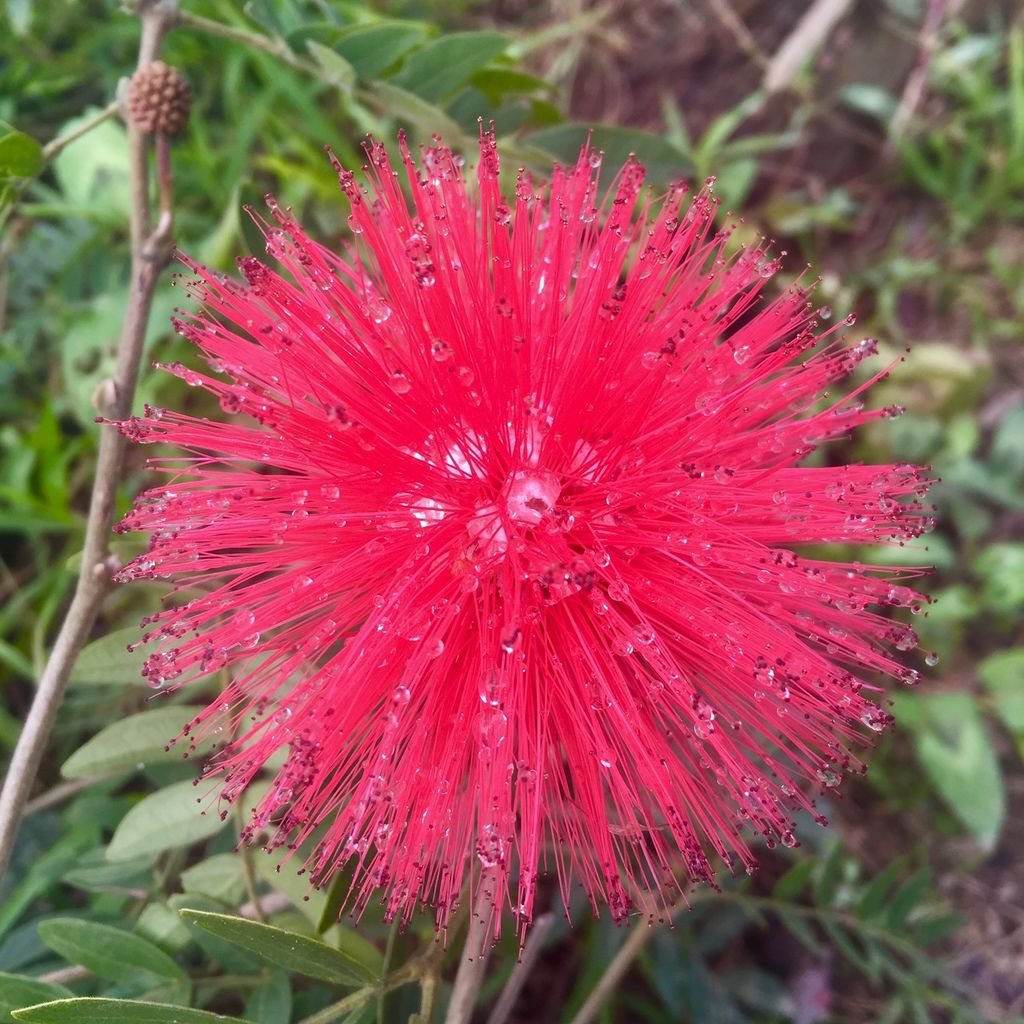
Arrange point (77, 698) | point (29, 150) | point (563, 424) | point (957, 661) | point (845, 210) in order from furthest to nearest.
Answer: point (845, 210) < point (957, 661) < point (77, 698) < point (29, 150) < point (563, 424)

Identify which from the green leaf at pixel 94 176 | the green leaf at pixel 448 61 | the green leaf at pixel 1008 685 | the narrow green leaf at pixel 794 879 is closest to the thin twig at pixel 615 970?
the narrow green leaf at pixel 794 879

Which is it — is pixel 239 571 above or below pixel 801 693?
above

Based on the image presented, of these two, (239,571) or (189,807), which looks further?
(189,807)

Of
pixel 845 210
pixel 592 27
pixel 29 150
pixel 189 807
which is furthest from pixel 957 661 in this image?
pixel 29 150

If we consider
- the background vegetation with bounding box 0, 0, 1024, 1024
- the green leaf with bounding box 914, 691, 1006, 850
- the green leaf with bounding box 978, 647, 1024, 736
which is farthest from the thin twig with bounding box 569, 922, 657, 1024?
the green leaf with bounding box 978, 647, 1024, 736

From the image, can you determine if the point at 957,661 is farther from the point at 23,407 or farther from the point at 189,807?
the point at 23,407

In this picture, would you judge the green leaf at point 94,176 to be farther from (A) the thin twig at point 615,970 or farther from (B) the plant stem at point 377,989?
(A) the thin twig at point 615,970

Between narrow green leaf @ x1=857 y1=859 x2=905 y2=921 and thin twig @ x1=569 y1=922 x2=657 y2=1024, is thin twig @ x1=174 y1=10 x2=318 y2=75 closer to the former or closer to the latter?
thin twig @ x1=569 y1=922 x2=657 y2=1024

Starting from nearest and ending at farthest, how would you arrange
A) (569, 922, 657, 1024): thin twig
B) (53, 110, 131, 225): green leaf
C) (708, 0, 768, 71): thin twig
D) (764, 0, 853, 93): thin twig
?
(569, 922, 657, 1024): thin twig
(53, 110, 131, 225): green leaf
(764, 0, 853, 93): thin twig
(708, 0, 768, 71): thin twig
